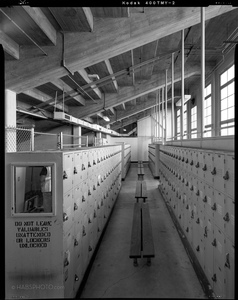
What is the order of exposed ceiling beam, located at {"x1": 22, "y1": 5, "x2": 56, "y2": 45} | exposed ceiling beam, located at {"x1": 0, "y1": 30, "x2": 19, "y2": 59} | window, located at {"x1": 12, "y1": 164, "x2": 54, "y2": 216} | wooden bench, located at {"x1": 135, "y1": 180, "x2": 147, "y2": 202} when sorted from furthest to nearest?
wooden bench, located at {"x1": 135, "y1": 180, "x2": 147, "y2": 202} → exposed ceiling beam, located at {"x1": 0, "y1": 30, "x2": 19, "y2": 59} → exposed ceiling beam, located at {"x1": 22, "y1": 5, "x2": 56, "y2": 45} → window, located at {"x1": 12, "y1": 164, "x2": 54, "y2": 216}

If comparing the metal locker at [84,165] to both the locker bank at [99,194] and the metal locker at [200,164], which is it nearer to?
the locker bank at [99,194]

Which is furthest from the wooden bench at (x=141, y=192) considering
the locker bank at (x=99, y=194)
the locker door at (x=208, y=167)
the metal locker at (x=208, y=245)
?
the locker door at (x=208, y=167)

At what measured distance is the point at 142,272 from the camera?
361 centimetres

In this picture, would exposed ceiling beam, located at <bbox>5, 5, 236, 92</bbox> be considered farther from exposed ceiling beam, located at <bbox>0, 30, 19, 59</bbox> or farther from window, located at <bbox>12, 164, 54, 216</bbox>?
window, located at <bbox>12, 164, 54, 216</bbox>

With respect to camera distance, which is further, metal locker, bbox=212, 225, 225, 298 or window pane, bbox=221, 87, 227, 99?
window pane, bbox=221, 87, 227, 99

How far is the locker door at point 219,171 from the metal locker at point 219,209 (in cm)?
8

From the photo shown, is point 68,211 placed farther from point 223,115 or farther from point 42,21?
point 223,115

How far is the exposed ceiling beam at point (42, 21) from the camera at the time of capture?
3638 mm

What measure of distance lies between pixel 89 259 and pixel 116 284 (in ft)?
1.99

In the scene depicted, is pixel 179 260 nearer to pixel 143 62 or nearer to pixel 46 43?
pixel 46 43

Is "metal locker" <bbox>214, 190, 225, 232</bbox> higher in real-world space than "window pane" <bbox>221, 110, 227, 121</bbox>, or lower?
lower

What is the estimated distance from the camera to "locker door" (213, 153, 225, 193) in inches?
100

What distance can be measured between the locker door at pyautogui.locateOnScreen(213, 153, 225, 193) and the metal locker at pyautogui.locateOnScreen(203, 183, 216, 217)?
0.21 meters

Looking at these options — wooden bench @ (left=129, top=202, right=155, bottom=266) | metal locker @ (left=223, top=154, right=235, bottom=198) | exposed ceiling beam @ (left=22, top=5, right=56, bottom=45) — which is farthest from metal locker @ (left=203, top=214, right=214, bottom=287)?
exposed ceiling beam @ (left=22, top=5, right=56, bottom=45)
